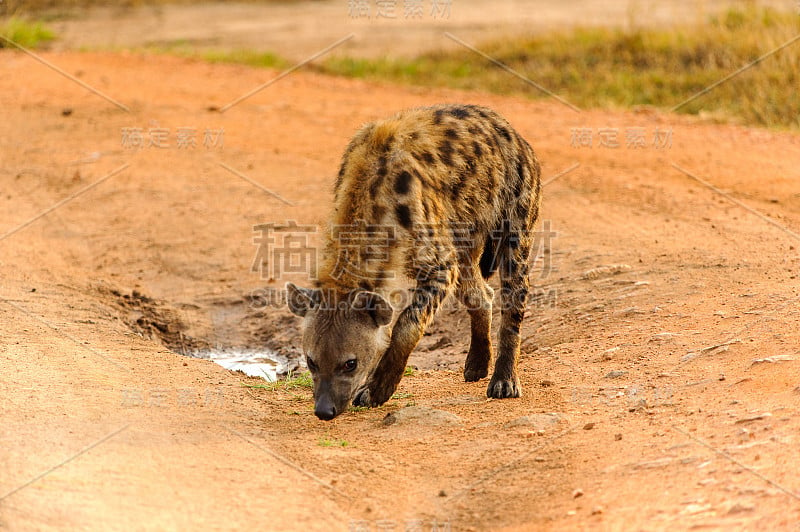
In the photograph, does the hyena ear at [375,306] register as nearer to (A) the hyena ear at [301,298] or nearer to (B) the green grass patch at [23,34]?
(A) the hyena ear at [301,298]

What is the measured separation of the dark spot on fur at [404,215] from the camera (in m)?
4.61

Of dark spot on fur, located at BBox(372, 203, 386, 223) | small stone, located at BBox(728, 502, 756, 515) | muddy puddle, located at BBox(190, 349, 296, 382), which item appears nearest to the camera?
small stone, located at BBox(728, 502, 756, 515)

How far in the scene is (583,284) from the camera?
641 centimetres

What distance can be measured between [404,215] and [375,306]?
1.49ft

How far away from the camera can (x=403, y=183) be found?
15.3 ft

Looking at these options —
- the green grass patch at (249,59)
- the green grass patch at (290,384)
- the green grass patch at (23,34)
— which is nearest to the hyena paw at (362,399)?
the green grass patch at (290,384)

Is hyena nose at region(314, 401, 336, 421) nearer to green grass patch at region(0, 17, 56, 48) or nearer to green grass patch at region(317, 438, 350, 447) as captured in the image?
green grass patch at region(317, 438, 350, 447)

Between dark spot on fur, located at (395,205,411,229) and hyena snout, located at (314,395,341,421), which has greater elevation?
dark spot on fur, located at (395,205,411,229)

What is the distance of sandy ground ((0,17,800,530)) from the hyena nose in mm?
132

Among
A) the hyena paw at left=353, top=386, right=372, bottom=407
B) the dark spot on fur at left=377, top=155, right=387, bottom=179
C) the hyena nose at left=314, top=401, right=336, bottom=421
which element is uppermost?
the dark spot on fur at left=377, top=155, right=387, bottom=179

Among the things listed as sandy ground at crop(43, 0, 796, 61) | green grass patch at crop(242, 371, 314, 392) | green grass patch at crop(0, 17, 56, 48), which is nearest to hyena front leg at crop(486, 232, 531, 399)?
green grass patch at crop(242, 371, 314, 392)

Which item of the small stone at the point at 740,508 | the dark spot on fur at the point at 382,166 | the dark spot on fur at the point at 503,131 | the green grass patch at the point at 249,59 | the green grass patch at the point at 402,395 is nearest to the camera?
the small stone at the point at 740,508

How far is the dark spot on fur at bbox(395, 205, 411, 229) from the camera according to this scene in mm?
4609

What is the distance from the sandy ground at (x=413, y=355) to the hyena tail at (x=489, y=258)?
556mm
